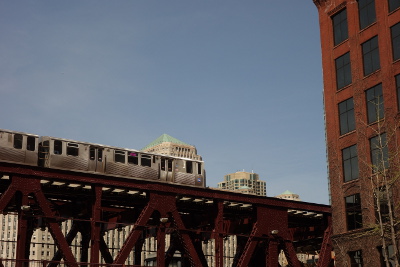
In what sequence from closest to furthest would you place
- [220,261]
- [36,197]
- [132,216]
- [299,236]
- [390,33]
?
1. [36,197]
2. [220,261]
3. [390,33]
4. [132,216]
5. [299,236]

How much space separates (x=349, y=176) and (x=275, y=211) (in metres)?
7.21

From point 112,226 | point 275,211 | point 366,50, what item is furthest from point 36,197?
point 366,50

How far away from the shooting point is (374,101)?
174ft

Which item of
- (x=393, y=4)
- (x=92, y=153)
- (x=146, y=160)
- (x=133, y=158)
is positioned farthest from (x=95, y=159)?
(x=393, y=4)

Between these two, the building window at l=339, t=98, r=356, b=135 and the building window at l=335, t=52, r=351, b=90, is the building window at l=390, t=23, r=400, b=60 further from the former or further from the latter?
the building window at l=339, t=98, r=356, b=135

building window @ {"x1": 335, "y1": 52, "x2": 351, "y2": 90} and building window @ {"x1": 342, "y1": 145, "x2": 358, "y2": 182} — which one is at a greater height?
building window @ {"x1": 335, "y1": 52, "x2": 351, "y2": 90}

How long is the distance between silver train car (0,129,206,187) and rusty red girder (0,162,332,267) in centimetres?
150

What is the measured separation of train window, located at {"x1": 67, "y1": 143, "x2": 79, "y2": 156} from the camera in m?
45.5

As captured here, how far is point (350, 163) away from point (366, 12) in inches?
522

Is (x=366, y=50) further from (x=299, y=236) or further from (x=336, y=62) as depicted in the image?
(x=299, y=236)

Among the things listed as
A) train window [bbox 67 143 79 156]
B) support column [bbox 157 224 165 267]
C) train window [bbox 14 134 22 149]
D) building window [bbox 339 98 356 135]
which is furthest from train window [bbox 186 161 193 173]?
train window [bbox 14 134 22 149]

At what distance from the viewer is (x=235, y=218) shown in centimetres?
6094

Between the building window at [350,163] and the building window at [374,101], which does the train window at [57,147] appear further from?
the building window at [374,101]

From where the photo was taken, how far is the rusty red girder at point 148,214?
137 ft
